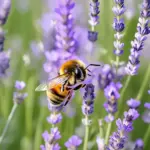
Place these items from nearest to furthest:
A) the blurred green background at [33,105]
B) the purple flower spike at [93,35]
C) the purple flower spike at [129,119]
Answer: the purple flower spike at [129,119] < the purple flower spike at [93,35] < the blurred green background at [33,105]

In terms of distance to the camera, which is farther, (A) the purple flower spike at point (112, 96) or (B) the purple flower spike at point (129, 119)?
(A) the purple flower spike at point (112, 96)

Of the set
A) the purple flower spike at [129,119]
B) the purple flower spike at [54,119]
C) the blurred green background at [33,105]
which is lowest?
the blurred green background at [33,105]

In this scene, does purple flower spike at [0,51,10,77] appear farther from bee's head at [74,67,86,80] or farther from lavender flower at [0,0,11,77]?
bee's head at [74,67,86,80]

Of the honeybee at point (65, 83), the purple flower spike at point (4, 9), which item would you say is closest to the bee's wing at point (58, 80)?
the honeybee at point (65, 83)

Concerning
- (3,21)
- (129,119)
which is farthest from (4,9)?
(129,119)

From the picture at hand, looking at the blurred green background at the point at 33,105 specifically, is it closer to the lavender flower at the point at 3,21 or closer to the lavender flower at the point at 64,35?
the lavender flower at the point at 3,21

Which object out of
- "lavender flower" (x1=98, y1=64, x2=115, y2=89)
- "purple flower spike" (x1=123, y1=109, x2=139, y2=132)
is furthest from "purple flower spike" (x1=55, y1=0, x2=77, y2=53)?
"purple flower spike" (x1=123, y1=109, x2=139, y2=132)

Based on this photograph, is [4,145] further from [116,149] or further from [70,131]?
[116,149]

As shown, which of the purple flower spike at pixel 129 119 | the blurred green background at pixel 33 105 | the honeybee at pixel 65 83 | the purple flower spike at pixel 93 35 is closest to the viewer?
the purple flower spike at pixel 129 119

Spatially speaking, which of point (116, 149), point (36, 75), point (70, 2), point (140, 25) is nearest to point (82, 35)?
point (36, 75)
